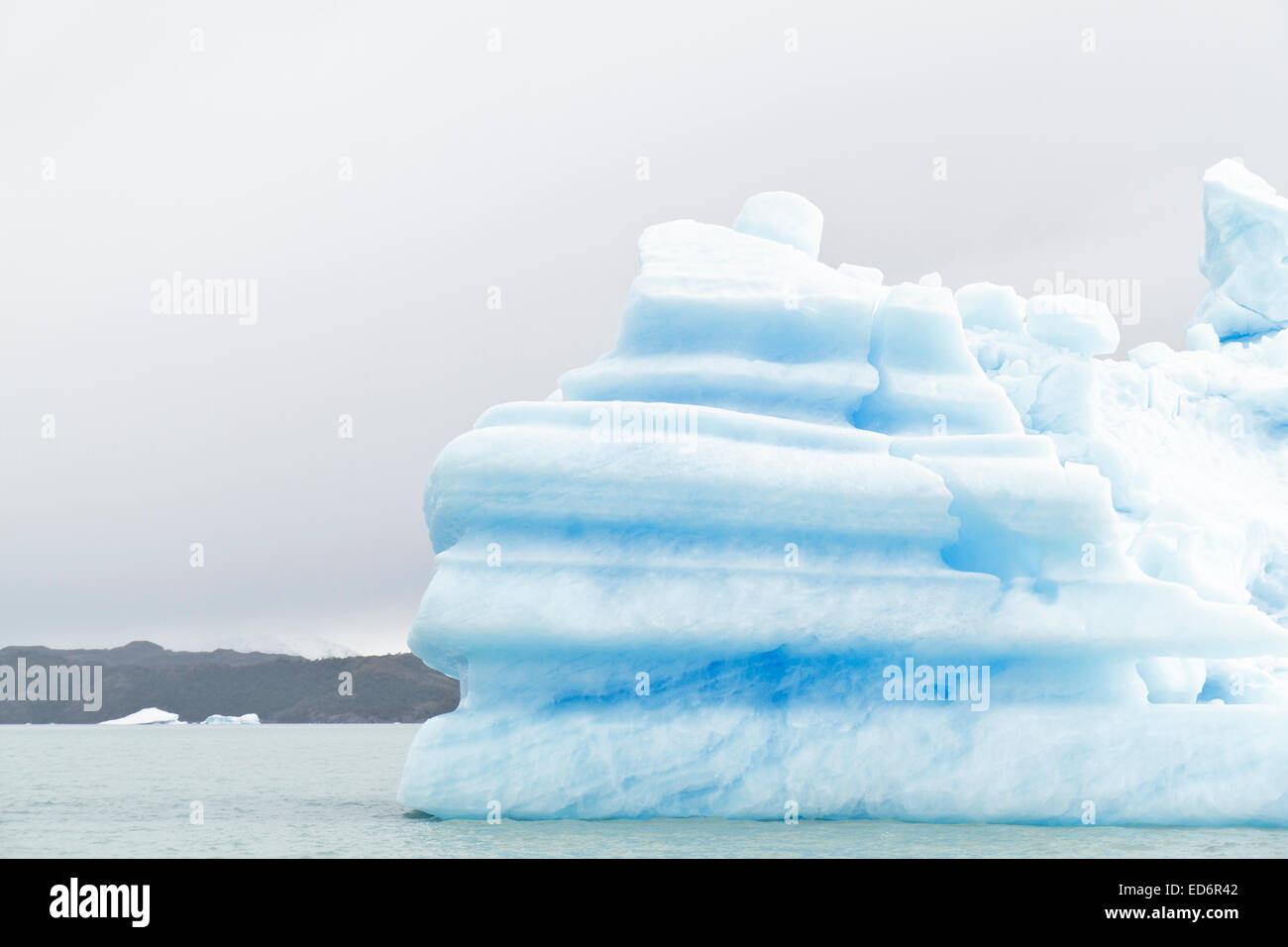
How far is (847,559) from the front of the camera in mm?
15945

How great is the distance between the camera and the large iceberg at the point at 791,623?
1513 cm

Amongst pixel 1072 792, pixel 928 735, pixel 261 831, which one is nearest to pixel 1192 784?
pixel 1072 792

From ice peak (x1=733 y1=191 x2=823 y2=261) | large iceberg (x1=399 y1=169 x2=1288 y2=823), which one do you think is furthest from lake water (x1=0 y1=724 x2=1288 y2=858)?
ice peak (x1=733 y1=191 x2=823 y2=261)

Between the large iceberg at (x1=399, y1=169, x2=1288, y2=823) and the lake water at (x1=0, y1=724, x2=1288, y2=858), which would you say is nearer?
the lake water at (x1=0, y1=724, x2=1288, y2=858)

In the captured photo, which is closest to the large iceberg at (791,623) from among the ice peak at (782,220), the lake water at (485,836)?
the lake water at (485,836)

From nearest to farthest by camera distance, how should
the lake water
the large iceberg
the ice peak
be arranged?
the lake water
the large iceberg
the ice peak

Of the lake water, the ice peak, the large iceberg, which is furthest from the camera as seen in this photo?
the ice peak

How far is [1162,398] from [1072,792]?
1265cm

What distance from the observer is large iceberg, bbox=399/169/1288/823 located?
15133 millimetres

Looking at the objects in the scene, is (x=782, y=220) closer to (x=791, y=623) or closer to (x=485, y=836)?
(x=791, y=623)

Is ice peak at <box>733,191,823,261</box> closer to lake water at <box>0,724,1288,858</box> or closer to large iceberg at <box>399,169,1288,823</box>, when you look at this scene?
large iceberg at <box>399,169,1288,823</box>

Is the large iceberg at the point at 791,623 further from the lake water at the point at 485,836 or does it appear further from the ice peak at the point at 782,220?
the ice peak at the point at 782,220

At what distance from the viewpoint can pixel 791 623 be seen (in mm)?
15281

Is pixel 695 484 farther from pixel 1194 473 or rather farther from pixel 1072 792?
pixel 1194 473
